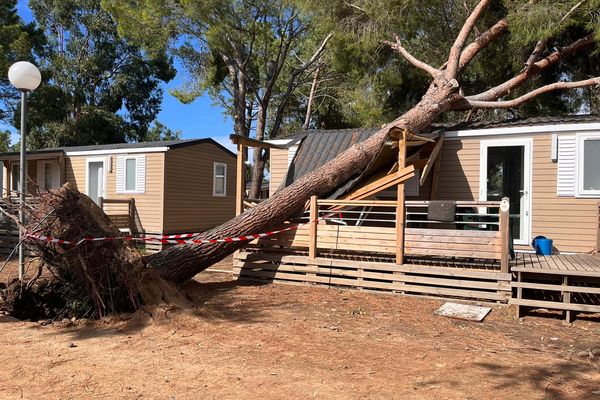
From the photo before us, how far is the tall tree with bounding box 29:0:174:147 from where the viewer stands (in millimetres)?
29828

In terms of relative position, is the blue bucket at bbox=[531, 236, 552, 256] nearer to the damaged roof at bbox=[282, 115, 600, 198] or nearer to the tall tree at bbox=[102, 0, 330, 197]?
the damaged roof at bbox=[282, 115, 600, 198]

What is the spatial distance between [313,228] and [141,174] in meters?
8.07

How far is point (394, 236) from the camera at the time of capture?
7648mm

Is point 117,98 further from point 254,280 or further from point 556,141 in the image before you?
point 556,141

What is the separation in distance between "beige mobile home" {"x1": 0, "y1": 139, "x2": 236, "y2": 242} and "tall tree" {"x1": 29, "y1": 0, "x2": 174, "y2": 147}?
1319cm

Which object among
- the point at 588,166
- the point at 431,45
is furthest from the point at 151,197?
the point at 588,166

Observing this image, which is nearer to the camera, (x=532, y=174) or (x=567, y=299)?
(x=567, y=299)

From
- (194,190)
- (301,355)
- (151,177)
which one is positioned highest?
(151,177)

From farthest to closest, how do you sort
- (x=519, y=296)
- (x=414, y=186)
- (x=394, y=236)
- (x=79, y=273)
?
(x=414, y=186) → (x=394, y=236) → (x=519, y=296) → (x=79, y=273)

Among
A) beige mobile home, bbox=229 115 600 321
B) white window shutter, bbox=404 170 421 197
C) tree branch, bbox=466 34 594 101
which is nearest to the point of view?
beige mobile home, bbox=229 115 600 321

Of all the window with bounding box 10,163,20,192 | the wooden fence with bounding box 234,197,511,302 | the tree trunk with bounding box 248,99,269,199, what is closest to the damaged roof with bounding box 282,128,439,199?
the wooden fence with bounding box 234,197,511,302

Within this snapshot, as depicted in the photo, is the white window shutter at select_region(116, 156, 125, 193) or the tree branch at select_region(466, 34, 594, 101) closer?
the tree branch at select_region(466, 34, 594, 101)

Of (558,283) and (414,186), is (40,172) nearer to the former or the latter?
(414,186)

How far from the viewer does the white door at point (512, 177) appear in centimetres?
912
